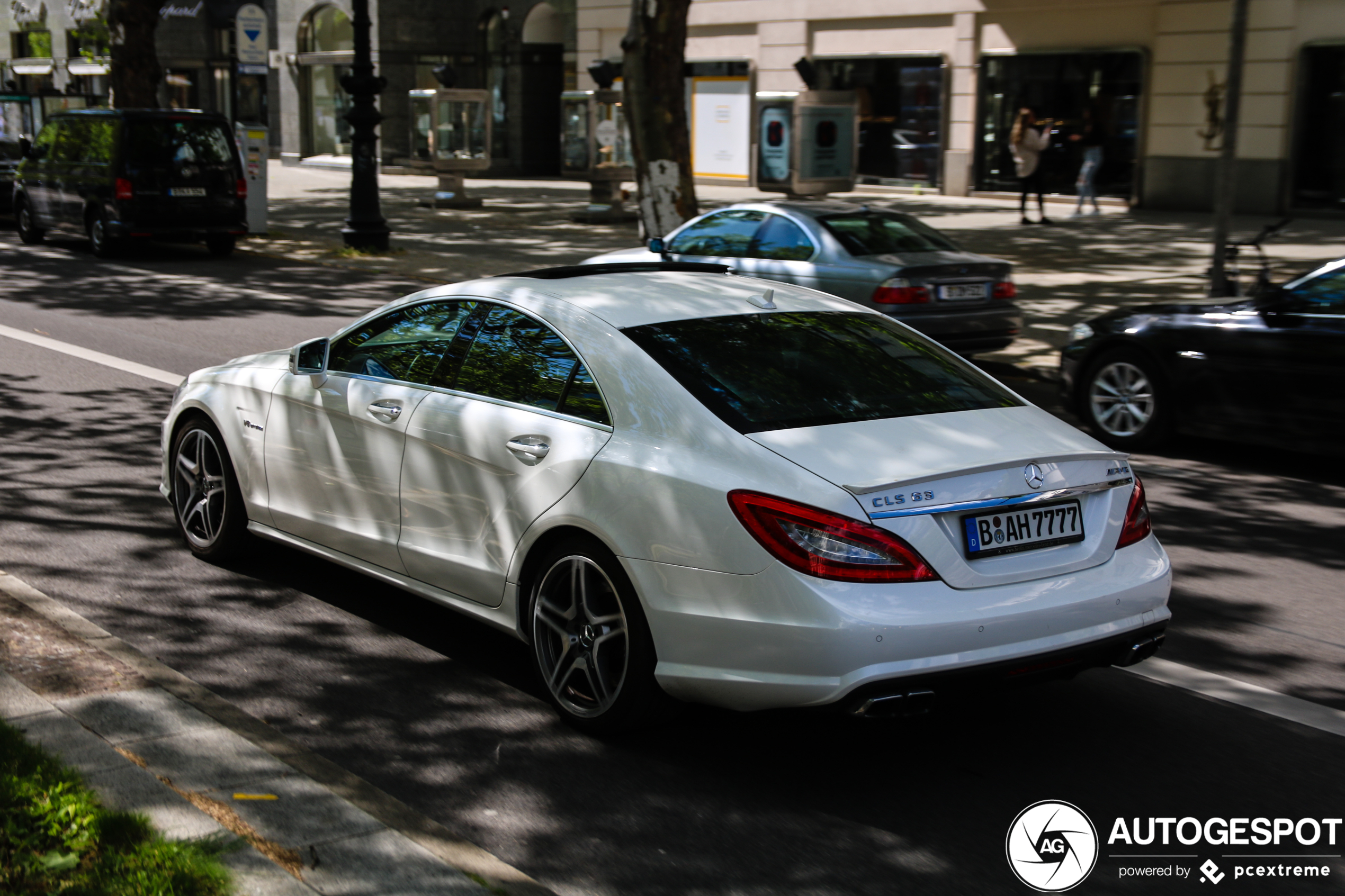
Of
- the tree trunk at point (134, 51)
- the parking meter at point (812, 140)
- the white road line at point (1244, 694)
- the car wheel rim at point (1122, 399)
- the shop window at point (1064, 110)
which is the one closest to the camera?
the white road line at point (1244, 694)

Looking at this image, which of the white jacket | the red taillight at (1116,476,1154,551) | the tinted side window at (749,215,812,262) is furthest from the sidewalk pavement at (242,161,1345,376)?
the red taillight at (1116,476,1154,551)

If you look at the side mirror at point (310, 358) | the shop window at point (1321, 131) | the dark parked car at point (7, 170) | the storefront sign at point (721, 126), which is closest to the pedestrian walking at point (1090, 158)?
the shop window at point (1321, 131)

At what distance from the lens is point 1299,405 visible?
324 inches

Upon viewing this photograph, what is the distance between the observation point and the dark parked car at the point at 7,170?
24969 millimetres

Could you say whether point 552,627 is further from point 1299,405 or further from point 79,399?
point 79,399

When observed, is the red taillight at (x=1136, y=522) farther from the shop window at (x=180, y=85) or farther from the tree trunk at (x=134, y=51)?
the shop window at (x=180, y=85)

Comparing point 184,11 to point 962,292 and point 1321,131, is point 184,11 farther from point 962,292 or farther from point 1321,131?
point 962,292

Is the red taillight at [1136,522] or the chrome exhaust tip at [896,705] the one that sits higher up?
the red taillight at [1136,522]

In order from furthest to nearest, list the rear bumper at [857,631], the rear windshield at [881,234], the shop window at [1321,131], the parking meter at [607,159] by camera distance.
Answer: the parking meter at [607,159] < the shop window at [1321,131] < the rear windshield at [881,234] < the rear bumper at [857,631]

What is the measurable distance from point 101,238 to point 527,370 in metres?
17.6

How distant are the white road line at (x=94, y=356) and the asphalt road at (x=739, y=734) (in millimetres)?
3704

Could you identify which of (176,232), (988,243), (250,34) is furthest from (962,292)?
(250,34)

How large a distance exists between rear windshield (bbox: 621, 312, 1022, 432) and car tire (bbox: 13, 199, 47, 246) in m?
20.5

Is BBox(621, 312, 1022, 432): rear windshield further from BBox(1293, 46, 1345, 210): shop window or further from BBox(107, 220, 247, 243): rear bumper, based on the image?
BBox(1293, 46, 1345, 210): shop window
